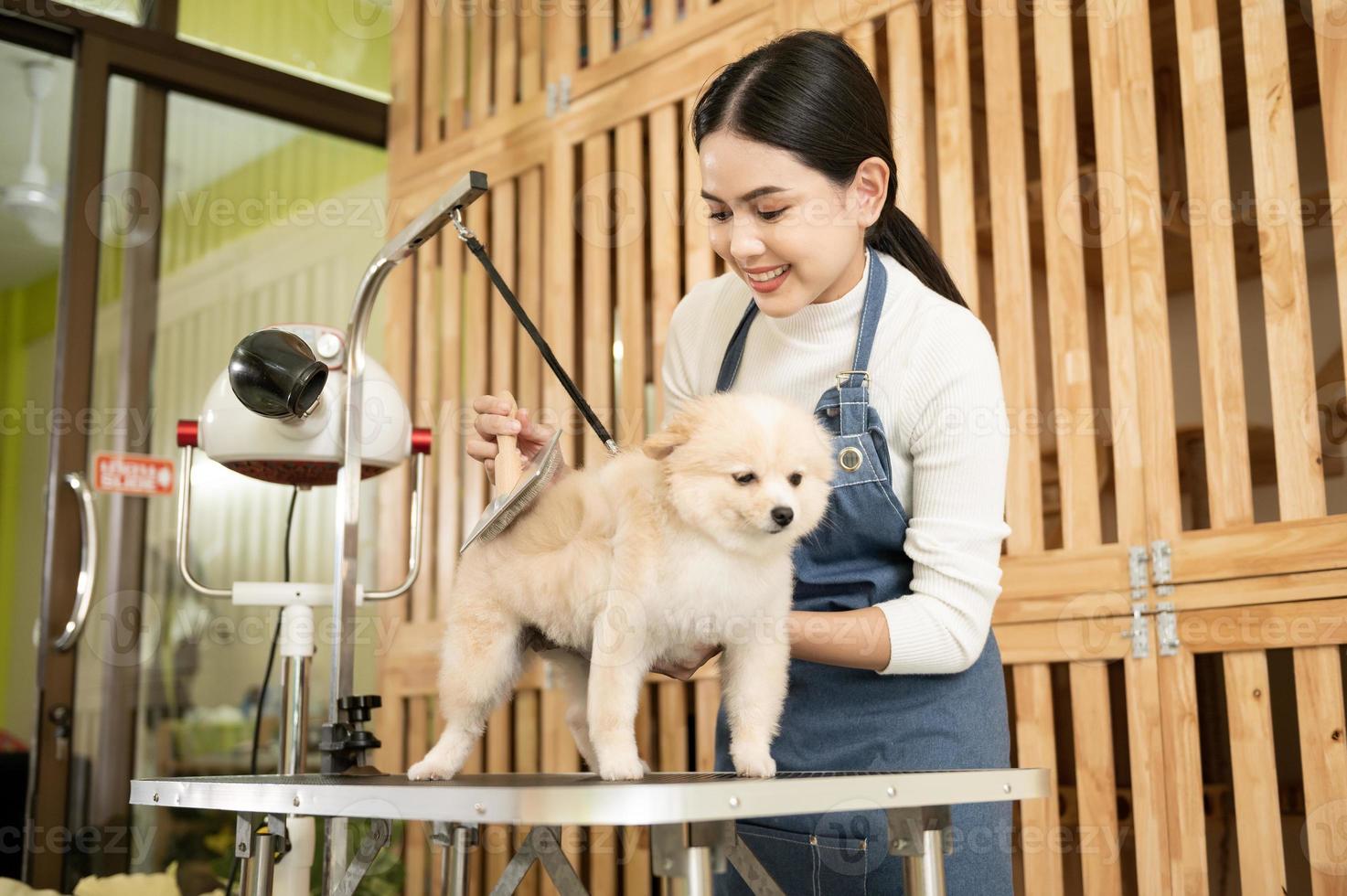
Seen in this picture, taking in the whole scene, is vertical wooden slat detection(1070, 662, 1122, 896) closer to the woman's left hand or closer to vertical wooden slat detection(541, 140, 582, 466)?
the woman's left hand

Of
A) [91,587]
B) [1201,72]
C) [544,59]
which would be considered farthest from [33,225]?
[1201,72]

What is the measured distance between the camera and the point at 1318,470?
6.26 feet

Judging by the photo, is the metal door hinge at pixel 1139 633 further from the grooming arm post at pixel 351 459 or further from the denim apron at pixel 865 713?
the grooming arm post at pixel 351 459

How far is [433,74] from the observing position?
3.86 meters

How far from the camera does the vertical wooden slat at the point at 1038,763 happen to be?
2137mm

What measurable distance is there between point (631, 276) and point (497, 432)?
6.00ft

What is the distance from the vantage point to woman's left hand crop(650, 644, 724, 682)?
→ 3.89 feet

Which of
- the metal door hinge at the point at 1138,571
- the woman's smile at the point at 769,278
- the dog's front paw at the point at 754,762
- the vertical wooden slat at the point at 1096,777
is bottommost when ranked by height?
the vertical wooden slat at the point at 1096,777

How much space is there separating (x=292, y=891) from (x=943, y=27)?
1.97m

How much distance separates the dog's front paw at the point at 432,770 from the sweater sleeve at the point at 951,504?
47 cm

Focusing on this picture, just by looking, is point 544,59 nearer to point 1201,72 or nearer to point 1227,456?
point 1201,72

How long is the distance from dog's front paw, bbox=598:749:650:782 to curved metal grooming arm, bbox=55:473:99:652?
2.45 metres

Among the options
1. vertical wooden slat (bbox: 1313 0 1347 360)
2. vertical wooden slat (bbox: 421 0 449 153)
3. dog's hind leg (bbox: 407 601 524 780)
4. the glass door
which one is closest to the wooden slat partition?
vertical wooden slat (bbox: 1313 0 1347 360)

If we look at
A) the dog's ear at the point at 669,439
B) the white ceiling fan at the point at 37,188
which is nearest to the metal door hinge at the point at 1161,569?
the dog's ear at the point at 669,439
